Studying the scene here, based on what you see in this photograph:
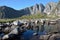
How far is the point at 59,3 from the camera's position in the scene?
11731cm

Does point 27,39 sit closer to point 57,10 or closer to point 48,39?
point 48,39

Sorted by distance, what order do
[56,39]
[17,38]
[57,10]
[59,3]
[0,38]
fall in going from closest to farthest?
[56,39]
[0,38]
[17,38]
[59,3]
[57,10]

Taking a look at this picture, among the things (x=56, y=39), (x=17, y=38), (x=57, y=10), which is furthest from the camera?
(x=57, y=10)

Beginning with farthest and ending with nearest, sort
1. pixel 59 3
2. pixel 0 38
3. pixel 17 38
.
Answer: pixel 59 3, pixel 17 38, pixel 0 38

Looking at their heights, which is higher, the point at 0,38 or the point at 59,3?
the point at 59,3

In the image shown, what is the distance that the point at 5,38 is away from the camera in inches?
1008

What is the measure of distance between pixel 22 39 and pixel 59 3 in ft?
312

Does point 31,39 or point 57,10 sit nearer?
point 31,39

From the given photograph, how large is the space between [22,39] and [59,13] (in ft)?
376

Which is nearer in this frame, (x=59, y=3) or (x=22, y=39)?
(x=22, y=39)

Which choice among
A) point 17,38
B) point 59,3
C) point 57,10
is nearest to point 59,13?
point 57,10

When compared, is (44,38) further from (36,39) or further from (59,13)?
(59,13)

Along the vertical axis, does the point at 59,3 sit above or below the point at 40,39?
above

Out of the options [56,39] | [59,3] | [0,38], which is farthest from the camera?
[59,3]
